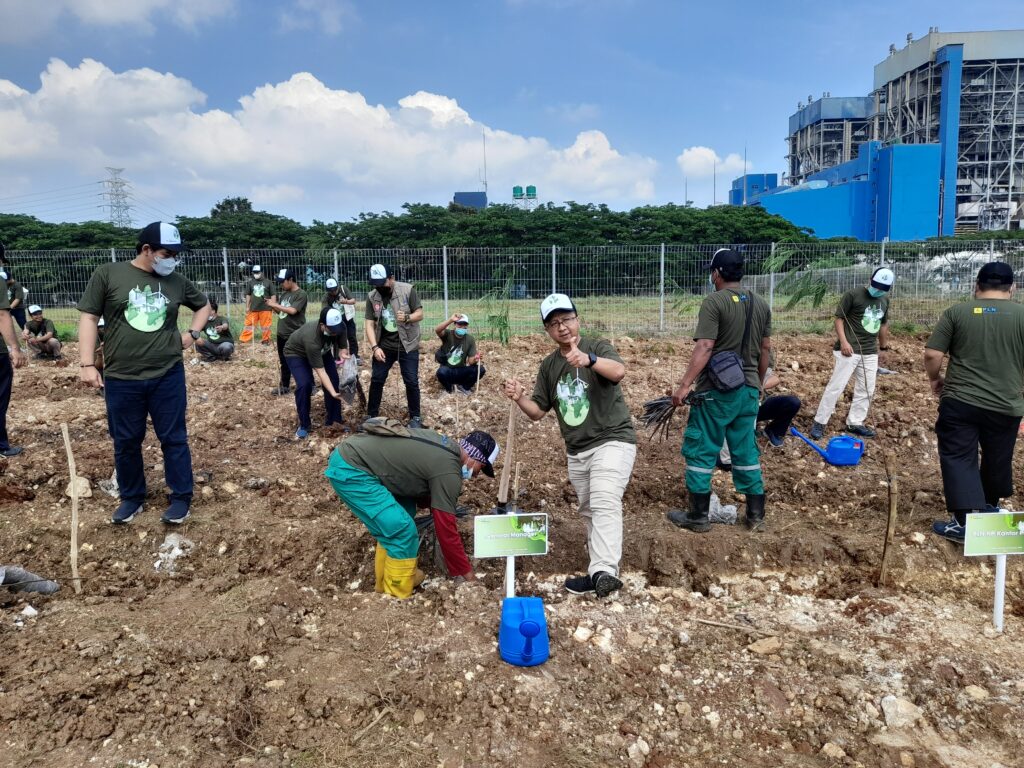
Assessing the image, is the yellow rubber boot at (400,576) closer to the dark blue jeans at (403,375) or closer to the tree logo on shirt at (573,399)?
the tree logo on shirt at (573,399)

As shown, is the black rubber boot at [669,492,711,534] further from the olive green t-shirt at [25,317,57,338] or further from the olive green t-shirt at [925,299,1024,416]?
the olive green t-shirt at [25,317,57,338]

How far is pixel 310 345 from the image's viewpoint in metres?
6.82

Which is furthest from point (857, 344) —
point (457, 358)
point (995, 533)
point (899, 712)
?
point (899, 712)

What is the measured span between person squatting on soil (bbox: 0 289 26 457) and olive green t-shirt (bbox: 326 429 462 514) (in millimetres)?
3215

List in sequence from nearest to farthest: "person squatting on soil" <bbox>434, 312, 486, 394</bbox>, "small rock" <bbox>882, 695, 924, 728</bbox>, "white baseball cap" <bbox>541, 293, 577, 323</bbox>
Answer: "small rock" <bbox>882, 695, 924, 728</bbox> → "white baseball cap" <bbox>541, 293, 577, 323</bbox> → "person squatting on soil" <bbox>434, 312, 486, 394</bbox>

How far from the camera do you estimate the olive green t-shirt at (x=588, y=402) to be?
3986 millimetres

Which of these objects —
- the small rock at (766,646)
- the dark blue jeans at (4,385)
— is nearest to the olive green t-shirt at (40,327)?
the dark blue jeans at (4,385)

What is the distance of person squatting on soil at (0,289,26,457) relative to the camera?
5.63m

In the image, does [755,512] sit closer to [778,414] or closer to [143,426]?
[778,414]

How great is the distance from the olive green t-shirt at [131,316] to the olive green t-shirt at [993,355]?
15.7ft

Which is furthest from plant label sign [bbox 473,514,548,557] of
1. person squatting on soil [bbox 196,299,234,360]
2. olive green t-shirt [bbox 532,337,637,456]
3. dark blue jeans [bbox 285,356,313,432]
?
person squatting on soil [bbox 196,299,234,360]

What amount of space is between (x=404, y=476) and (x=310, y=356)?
3237mm

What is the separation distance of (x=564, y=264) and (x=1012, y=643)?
1042 cm

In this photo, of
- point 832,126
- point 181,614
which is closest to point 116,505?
point 181,614
